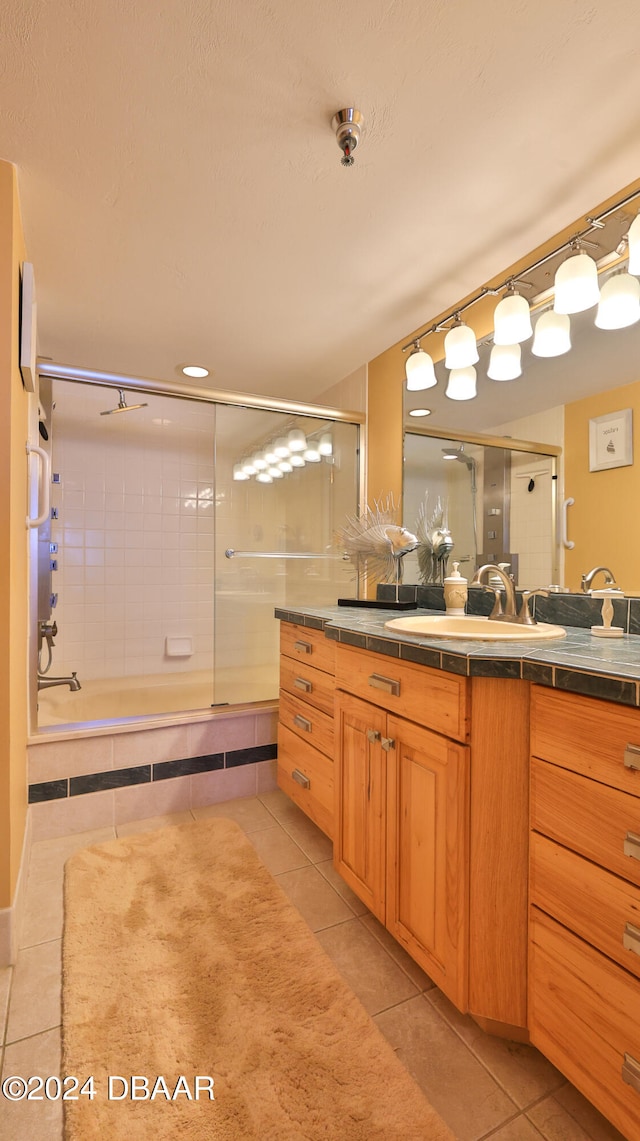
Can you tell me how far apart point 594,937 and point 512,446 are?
145 cm

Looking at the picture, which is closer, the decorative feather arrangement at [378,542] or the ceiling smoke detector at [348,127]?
the ceiling smoke detector at [348,127]

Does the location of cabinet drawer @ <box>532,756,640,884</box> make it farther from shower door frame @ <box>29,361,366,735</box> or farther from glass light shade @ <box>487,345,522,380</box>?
shower door frame @ <box>29,361,366,735</box>

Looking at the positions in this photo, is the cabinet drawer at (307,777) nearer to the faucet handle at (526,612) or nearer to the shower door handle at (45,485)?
the faucet handle at (526,612)

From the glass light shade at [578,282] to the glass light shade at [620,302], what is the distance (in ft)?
0.11

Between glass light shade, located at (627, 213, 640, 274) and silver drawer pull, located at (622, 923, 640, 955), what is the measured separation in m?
1.52

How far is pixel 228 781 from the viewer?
233cm

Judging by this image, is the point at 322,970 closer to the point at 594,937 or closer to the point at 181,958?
the point at 181,958

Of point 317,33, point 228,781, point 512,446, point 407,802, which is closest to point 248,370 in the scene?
point 512,446

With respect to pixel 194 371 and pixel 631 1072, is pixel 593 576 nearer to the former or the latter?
pixel 631 1072

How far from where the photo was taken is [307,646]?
1974 millimetres

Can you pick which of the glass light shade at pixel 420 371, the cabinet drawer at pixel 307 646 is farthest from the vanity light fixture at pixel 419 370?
the cabinet drawer at pixel 307 646

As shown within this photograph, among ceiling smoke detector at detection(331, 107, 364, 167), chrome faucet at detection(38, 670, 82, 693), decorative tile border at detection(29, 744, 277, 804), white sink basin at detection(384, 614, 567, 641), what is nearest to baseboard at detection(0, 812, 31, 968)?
decorative tile border at detection(29, 744, 277, 804)

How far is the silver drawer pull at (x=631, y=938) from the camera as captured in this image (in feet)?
2.65

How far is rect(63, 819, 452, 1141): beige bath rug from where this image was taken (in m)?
0.96
